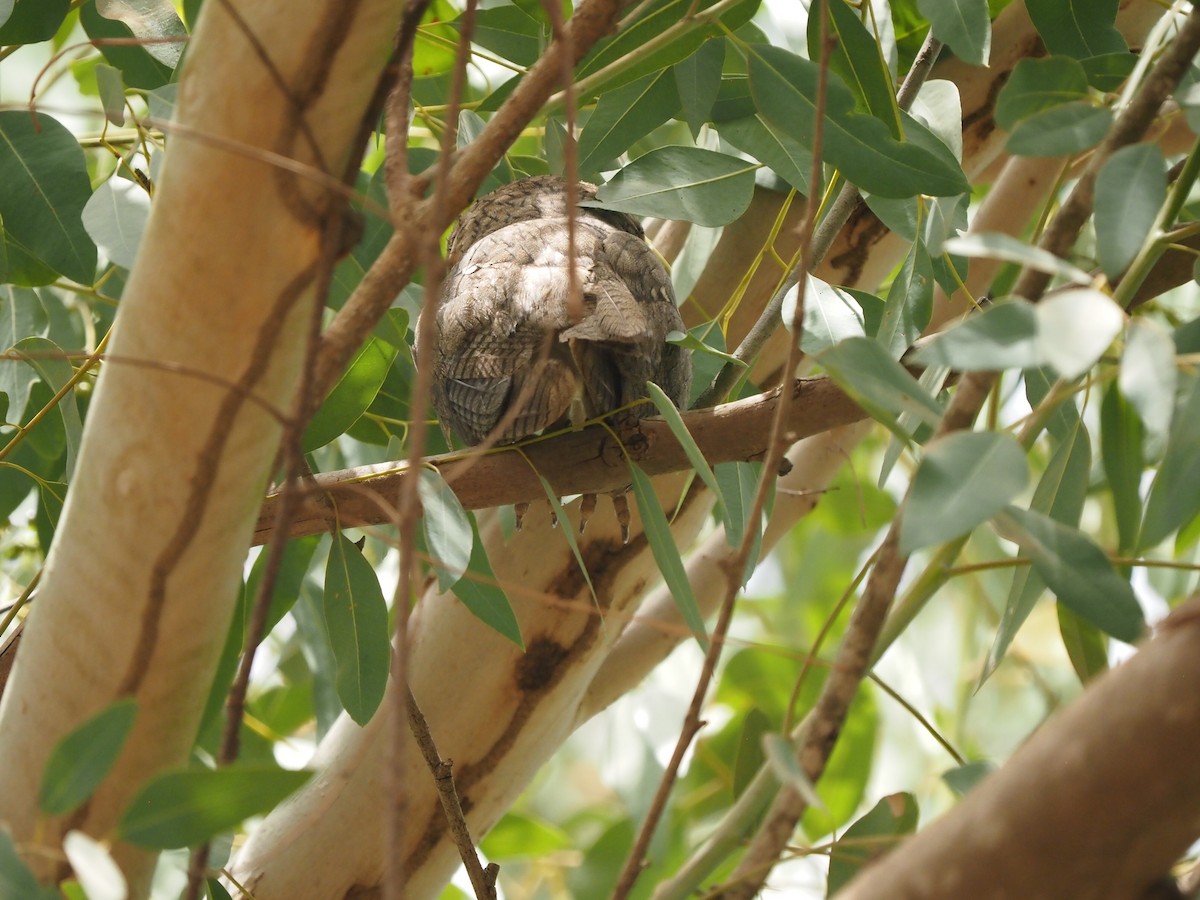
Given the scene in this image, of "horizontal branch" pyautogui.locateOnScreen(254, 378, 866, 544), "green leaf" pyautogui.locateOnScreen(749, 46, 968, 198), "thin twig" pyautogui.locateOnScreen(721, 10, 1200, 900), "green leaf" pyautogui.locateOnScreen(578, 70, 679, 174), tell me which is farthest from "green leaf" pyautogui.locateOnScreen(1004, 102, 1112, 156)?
"green leaf" pyautogui.locateOnScreen(578, 70, 679, 174)

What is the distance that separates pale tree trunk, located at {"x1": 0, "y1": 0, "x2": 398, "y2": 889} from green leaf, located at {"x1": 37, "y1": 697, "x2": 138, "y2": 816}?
45 mm

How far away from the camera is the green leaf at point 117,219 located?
922mm

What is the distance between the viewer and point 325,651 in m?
1.71

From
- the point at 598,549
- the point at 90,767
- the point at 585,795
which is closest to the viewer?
the point at 90,767

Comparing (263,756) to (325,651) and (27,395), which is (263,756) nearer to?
(325,651)

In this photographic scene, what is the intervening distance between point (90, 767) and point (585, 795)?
123 inches

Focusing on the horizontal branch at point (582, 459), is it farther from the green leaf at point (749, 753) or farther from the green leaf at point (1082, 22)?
the green leaf at point (1082, 22)

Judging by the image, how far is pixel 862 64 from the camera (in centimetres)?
102

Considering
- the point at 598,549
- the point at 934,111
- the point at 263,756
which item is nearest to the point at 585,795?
the point at 263,756

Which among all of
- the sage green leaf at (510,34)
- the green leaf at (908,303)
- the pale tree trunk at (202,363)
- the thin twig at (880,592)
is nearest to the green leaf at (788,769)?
the thin twig at (880,592)

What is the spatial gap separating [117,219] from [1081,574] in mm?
778

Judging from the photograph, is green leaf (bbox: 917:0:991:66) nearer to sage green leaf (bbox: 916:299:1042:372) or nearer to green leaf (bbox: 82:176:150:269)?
sage green leaf (bbox: 916:299:1042:372)

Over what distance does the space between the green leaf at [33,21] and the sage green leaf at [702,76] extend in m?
0.62

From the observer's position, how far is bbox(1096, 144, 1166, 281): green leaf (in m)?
0.64
